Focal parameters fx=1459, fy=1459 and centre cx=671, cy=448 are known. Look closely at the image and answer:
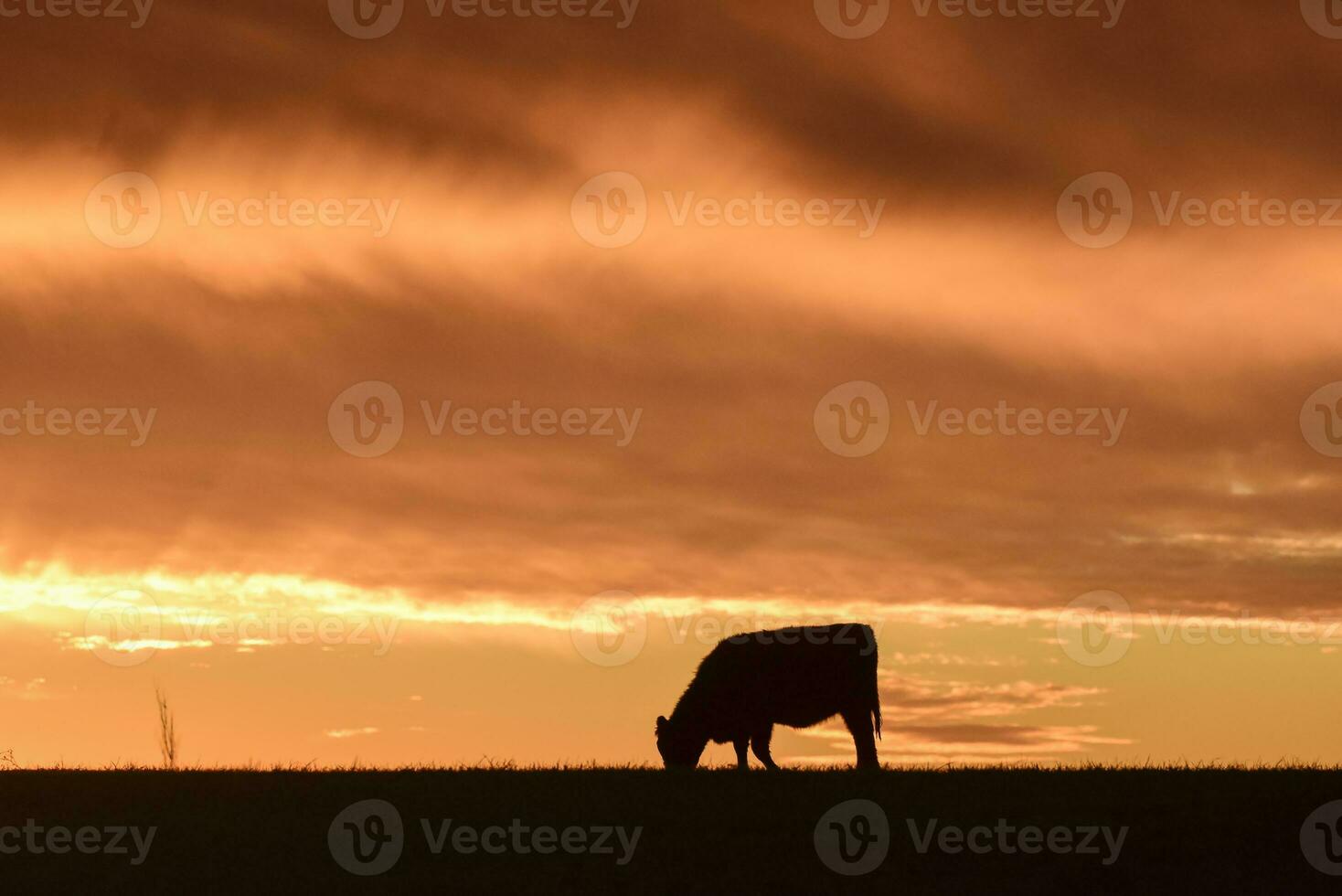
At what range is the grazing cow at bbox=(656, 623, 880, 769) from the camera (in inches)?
1115

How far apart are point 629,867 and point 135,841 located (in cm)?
565

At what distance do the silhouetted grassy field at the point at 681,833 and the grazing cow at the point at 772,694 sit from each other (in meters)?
8.57

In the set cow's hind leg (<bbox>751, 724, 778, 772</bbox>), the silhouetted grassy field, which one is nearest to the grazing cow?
cow's hind leg (<bbox>751, 724, 778, 772</bbox>)

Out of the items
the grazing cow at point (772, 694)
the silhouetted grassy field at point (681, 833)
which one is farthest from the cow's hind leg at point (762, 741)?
the silhouetted grassy field at point (681, 833)

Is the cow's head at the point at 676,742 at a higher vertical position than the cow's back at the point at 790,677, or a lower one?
lower

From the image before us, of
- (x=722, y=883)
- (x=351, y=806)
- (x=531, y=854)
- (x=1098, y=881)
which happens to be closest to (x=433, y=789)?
(x=351, y=806)

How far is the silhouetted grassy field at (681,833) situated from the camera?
14.4 m

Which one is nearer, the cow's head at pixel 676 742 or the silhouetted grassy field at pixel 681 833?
the silhouetted grassy field at pixel 681 833

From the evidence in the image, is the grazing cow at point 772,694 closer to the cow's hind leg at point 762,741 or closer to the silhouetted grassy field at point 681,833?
the cow's hind leg at point 762,741

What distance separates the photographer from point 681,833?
1594 cm

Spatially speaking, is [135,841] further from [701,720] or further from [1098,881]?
[701,720]

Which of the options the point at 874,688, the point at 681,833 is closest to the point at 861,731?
the point at 874,688

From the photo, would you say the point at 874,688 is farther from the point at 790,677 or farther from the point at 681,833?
the point at 681,833

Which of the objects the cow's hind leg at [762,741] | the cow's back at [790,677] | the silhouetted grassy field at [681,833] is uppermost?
the cow's back at [790,677]
